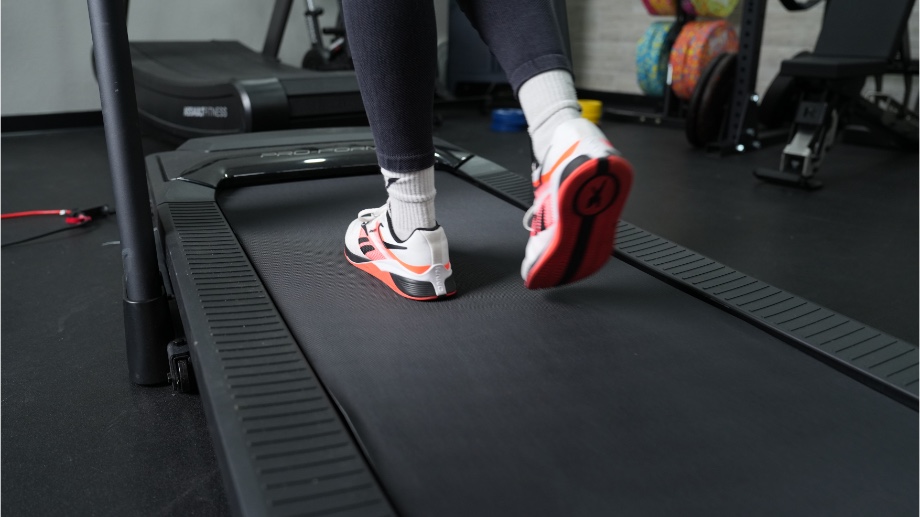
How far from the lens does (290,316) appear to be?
3.22 feet

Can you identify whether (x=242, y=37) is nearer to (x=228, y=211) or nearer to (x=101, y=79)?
(x=228, y=211)

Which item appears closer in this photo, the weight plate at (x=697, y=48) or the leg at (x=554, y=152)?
the leg at (x=554, y=152)

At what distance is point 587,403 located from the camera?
2.56ft

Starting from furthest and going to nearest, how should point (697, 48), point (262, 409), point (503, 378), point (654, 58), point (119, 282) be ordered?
point (654, 58) → point (697, 48) → point (119, 282) → point (503, 378) → point (262, 409)

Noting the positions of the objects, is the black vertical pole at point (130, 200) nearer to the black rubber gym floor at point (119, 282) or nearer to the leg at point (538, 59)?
the black rubber gym floor at point (119, 282)

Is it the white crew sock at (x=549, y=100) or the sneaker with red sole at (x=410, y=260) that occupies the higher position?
the white crew sock at (x=549, y=100)

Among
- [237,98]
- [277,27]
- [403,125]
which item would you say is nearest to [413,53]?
[403,125]

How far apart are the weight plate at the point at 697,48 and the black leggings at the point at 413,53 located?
2.92 m

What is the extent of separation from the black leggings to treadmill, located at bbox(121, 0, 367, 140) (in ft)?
5.90

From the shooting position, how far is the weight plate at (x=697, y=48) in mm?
3518

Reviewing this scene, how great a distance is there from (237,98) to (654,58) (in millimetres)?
2367

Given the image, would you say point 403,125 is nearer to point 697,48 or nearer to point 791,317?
point 791,317

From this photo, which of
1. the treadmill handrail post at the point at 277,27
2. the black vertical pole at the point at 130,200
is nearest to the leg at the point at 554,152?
the black vertical pole at the point at 130,200

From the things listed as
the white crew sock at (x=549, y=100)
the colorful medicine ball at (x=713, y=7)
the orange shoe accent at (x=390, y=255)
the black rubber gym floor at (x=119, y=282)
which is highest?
the colorful medicine ball at (x=713, y=7)
